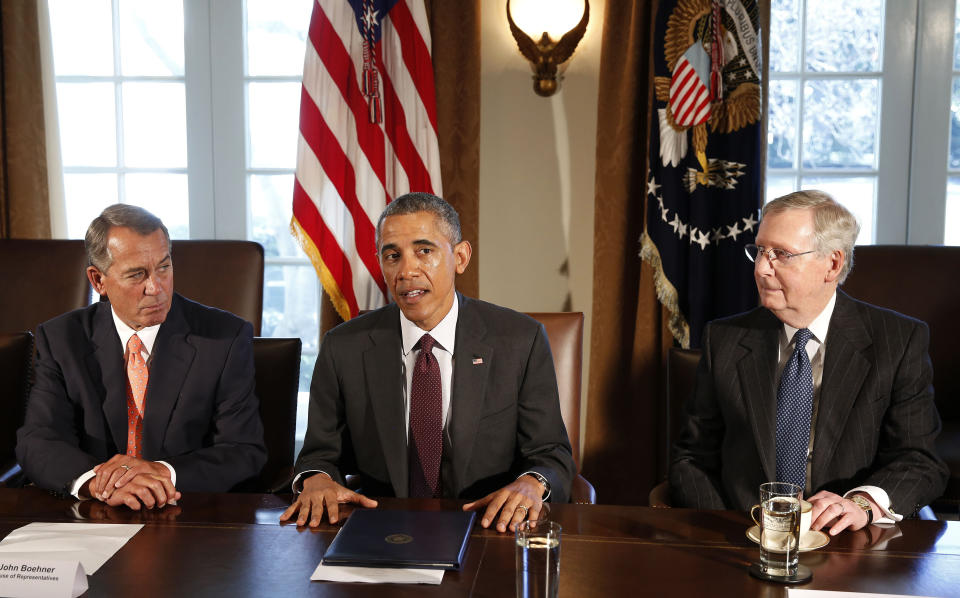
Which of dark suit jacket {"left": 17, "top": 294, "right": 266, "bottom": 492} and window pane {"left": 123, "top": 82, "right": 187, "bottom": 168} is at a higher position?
window pane {"left": 123, "top": 82, "right": 187, "bottom": 168}

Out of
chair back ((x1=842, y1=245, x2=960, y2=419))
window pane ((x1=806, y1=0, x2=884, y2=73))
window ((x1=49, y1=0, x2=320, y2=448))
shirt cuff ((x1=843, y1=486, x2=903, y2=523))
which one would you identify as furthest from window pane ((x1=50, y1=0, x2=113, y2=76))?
shirt cuff ((x1=843, y1=486, x2=903, y2=523))

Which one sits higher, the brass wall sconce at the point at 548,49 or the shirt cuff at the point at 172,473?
the brass wall sconce at the point at 548,49

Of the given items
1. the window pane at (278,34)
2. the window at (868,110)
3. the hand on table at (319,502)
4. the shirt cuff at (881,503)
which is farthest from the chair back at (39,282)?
the window at (868,110)

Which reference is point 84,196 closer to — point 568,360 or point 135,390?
point 135,390

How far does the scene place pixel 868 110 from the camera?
12.8 feet

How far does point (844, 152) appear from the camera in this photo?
3.93 metres

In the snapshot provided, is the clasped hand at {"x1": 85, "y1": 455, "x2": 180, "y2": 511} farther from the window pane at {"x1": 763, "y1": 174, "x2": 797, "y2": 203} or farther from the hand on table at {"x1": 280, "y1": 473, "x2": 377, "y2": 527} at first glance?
the window pane at {"x1": 763, "y1": 174, "x2": 797, "y2": 203}

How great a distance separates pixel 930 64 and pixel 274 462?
321 cm

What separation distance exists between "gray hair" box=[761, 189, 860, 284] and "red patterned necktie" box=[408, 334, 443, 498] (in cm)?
94

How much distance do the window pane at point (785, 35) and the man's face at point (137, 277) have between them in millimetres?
2835

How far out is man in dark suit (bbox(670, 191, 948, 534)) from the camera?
210 cm

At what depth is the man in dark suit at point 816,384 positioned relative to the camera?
2.10 meters

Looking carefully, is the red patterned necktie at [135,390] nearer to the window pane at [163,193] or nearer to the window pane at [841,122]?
the window pane at [163,193]

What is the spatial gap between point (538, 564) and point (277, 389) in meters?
1.42
